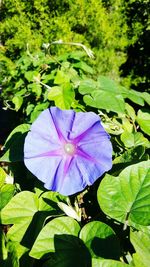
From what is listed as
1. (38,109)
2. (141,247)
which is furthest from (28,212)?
(38,109)

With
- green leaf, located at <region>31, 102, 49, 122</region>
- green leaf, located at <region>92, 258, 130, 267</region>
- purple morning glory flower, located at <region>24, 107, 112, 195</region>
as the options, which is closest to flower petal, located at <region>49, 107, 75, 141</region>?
purple morning glory flower, located at <region>24, 107, 112, 195</region>

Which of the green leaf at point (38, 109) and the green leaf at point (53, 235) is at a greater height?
the green leaf at point (38, 109)

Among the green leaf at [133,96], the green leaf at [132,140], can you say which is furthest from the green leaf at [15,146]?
the green leaf at [133,96]

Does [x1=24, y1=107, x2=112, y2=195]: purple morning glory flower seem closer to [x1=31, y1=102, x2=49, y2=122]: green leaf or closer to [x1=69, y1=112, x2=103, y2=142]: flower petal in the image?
[x1=69, y1=112, x2=103, y2=142]: flower petal

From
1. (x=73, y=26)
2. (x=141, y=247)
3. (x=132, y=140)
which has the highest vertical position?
(x=73, y=26)

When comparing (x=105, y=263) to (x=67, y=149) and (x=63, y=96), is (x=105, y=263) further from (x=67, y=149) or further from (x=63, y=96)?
(x=63, y=96)

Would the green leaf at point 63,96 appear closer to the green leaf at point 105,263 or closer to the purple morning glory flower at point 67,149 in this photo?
the purple morning glory flower at point 67,149
